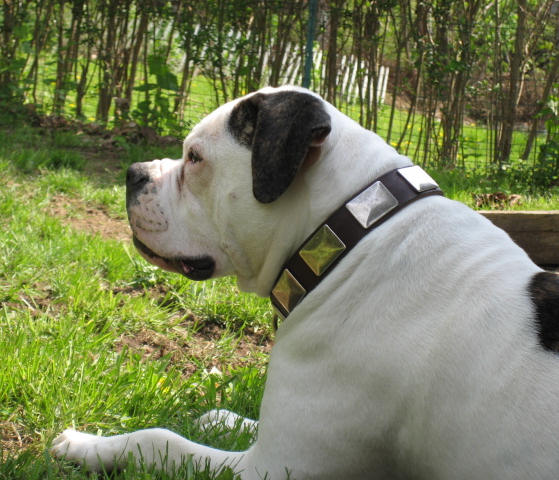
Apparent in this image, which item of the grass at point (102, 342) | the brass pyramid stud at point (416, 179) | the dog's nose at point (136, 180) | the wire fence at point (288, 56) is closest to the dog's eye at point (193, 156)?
the dog's nose at point (136, 180)

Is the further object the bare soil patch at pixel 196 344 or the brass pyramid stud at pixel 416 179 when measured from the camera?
the bare soil patch at pixel 196 344

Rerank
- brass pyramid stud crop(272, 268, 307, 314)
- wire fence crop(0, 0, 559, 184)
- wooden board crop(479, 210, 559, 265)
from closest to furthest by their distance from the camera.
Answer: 1. brass pyramid stud crop(272, 268, 307, 314)
2. wooden board crop(479, 210, 559, 265)
3. wire fence crop(0, 0, 559, 184)

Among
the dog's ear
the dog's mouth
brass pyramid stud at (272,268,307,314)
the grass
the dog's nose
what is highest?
the dog's ear

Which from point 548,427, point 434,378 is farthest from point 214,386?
point 548,427

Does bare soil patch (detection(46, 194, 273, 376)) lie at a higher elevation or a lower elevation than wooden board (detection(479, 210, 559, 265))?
lower

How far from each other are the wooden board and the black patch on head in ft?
8.95

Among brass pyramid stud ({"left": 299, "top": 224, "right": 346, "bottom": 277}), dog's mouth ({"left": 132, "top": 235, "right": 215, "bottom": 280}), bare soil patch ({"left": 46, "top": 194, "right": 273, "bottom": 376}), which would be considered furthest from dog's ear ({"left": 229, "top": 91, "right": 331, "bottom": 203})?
bare soil patch ({"left": 46, "top": 194, "right": 273, "bottom": 376})

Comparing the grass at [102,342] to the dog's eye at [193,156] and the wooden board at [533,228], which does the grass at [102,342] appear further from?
the wooden board at [533,228]

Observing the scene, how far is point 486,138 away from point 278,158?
24.8ft

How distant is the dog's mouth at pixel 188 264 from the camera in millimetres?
2609

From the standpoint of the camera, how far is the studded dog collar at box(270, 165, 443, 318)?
2.19 meters

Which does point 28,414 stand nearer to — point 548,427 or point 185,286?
point 185,286

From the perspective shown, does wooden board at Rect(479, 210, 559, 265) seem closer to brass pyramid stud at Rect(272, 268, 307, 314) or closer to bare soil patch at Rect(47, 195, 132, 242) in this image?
bare soil patch at Rect(47, 195, 132, 242)

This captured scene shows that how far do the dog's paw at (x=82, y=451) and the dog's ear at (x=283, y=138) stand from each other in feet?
3.34
